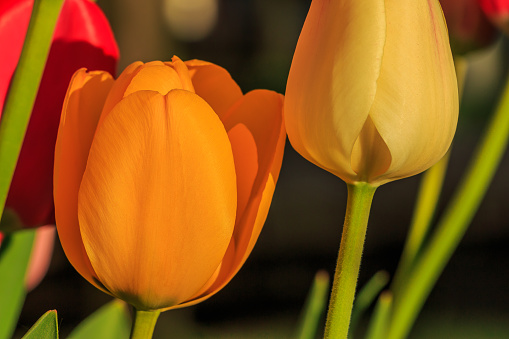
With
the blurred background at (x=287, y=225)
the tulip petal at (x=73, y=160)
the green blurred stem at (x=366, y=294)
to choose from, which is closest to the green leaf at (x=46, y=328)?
the tulip petal at (x=73, y=160)

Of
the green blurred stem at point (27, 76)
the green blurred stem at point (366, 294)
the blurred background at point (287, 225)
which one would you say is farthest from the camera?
the blurred background at point (287, 225)

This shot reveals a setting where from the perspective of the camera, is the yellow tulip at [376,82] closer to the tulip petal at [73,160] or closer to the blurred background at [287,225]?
the tulip petal at [73,160]

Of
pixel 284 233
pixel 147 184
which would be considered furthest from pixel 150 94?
pixel 284 233

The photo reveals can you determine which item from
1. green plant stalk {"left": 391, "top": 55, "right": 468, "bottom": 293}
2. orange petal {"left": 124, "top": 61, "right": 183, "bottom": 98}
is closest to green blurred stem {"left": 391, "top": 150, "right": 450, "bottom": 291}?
green plant stalk {"left": 391, "top": 55, "right": 468, "bottom": 293}

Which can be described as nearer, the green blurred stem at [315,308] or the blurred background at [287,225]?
the green blurred stem at [315,308]

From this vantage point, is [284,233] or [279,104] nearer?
[279,104]

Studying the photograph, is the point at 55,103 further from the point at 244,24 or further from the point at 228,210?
the point at 244,24

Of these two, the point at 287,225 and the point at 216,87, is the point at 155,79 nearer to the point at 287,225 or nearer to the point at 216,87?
the point at 216,87
